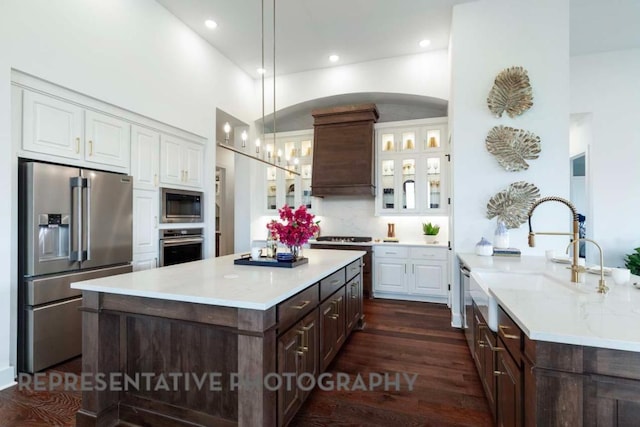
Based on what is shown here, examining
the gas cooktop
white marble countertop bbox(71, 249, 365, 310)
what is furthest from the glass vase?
the gas cooktop

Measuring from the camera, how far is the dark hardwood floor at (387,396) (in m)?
1.94

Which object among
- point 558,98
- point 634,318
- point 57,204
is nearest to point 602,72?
point 558,98

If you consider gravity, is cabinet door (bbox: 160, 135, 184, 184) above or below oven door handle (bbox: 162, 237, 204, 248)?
above

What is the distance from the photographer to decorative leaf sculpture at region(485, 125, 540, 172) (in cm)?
331

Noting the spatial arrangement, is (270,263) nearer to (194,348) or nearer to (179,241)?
(194,348)

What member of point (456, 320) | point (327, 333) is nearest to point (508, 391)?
point (327, 333)

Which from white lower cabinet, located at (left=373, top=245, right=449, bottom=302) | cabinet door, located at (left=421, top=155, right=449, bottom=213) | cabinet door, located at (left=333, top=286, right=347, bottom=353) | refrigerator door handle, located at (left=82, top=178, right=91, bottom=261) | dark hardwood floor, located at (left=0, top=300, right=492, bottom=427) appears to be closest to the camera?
dark hardwood floor, located at (left=0, top=300, right=492, bottom=427)

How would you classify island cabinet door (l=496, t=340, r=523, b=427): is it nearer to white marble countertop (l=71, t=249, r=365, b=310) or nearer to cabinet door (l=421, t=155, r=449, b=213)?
white marble countertop (l=71, t=249, r=365, b=310)

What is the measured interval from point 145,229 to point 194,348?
7.33 ft

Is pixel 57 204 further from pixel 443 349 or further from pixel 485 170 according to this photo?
pixel 485 170

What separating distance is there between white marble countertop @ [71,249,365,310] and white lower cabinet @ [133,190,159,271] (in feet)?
4.40

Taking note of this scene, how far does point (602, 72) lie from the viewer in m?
4.47

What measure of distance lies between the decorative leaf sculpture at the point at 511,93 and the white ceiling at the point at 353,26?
39.6 inches

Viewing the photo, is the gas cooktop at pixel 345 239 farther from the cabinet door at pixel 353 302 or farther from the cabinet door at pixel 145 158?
the cabinet door at pixel 145 158
